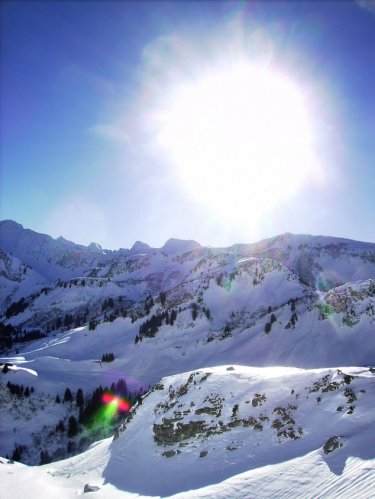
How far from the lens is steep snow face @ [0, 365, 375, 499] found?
77.1 feet

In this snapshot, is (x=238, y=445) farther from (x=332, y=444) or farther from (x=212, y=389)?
(x=212, y=389)

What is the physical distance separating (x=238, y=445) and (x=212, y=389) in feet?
34.9

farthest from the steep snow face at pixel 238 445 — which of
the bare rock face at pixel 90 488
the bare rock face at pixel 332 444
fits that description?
the bare rock face at pixel 90 488

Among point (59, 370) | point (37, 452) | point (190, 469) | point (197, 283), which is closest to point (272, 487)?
point (190, 469)

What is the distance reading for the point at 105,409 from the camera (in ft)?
305

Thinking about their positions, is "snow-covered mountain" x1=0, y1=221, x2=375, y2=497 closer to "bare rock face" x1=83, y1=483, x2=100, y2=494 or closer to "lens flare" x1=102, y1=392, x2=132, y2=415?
"bare rock face" x1=83, y1=483, x2=100, y2=494

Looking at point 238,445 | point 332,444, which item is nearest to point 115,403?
point 238,445

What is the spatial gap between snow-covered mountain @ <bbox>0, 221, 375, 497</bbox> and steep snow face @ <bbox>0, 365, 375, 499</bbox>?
0.13 metres

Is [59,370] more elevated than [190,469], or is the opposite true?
[190,469]

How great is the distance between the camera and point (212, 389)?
1657 inches

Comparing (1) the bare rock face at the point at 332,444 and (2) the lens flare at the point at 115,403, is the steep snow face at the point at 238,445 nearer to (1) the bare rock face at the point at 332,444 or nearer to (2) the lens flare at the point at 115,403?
(1) the bare rock face at the point at 332,444

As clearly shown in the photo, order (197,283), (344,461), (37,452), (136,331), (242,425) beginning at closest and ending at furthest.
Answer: (344,461)
(242,425)
(37,452)
(136,331)
(197,283)

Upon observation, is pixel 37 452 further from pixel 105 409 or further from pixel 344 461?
pixel 344 461

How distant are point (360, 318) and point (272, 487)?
76.2 m
